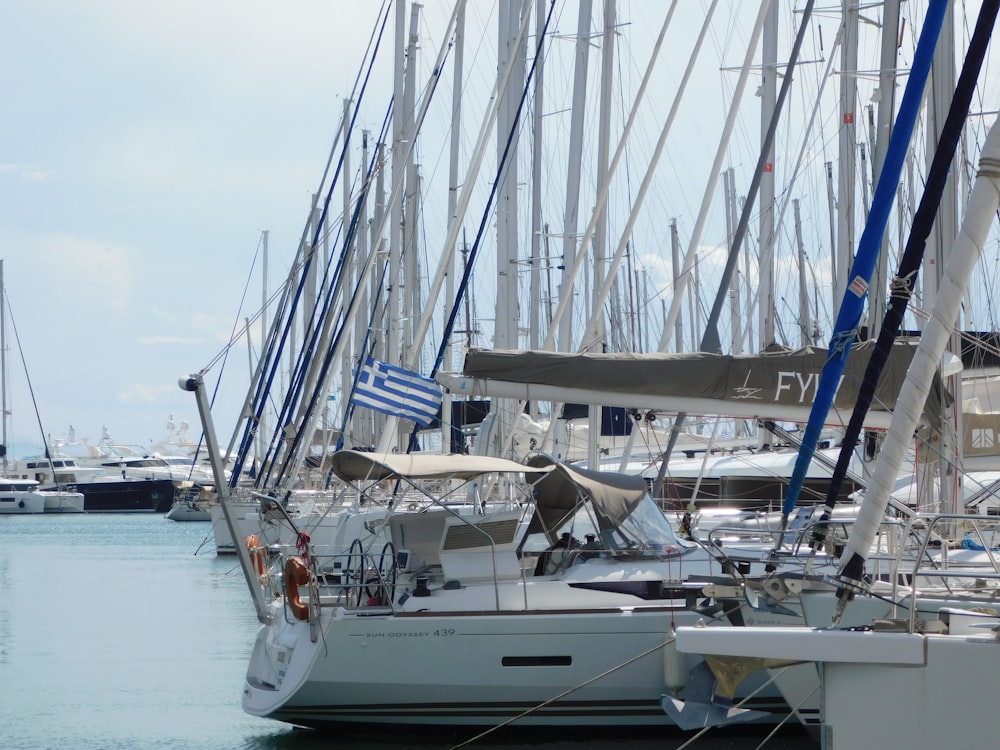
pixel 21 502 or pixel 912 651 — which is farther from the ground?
pixel 912 651

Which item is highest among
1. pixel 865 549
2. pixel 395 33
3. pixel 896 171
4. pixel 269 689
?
pixel 395 33

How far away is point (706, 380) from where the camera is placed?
540 inches

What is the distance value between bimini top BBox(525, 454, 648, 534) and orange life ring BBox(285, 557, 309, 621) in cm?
271

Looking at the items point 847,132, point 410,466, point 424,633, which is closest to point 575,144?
point 847,132

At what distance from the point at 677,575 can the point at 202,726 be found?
5.83 meters

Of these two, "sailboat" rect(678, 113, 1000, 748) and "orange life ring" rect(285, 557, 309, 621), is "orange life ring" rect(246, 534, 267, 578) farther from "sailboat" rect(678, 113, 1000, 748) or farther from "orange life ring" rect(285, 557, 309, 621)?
"sailboat" rect(678, 113, 1000, 748)

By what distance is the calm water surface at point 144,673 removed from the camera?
540 inches

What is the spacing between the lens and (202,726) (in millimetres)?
15078

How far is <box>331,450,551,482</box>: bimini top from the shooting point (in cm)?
1334

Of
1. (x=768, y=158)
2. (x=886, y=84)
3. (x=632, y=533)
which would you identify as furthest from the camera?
(x=768, y=158)

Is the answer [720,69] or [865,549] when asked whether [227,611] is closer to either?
[720,69]

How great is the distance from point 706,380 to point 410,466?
3256mm

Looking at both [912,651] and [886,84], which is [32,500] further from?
[912,651]

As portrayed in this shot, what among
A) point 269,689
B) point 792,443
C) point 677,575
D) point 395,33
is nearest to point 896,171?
point 792,443
